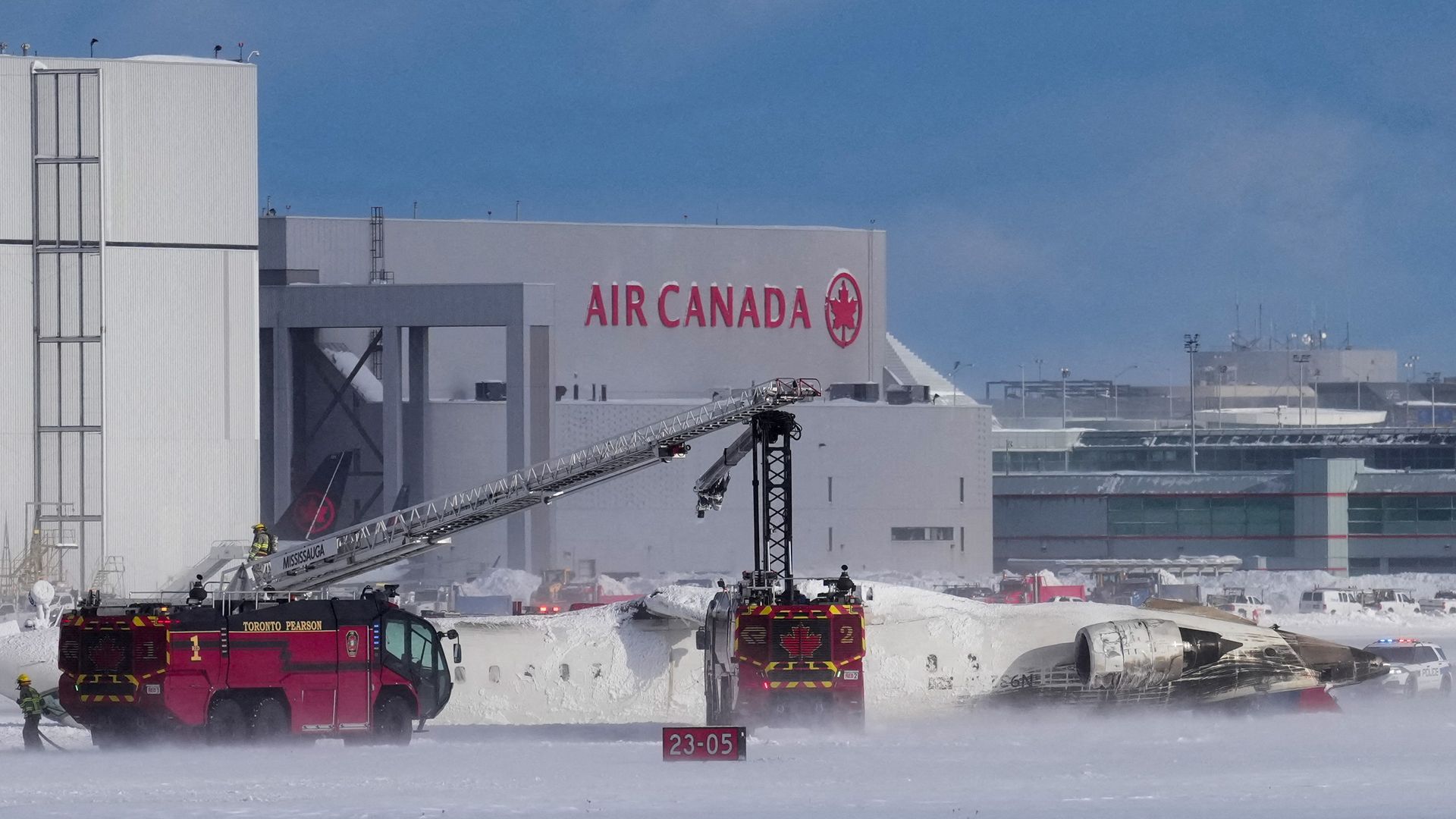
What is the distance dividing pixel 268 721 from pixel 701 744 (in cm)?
782

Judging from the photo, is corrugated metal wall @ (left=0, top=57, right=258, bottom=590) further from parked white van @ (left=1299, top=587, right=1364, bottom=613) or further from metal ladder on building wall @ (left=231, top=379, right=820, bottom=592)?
parked white van @ (left=1299, top=587, right=1364, bottom=613)

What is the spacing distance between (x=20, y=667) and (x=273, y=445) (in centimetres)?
5426

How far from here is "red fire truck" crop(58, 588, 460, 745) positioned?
33969 mm

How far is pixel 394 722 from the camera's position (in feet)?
117

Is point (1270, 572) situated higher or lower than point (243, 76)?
lower

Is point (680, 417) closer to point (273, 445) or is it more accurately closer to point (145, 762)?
point (145, 762)

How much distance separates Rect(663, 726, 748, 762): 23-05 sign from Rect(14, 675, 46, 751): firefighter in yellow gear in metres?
11.7

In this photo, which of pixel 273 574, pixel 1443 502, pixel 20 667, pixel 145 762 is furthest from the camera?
pixel 1443 502

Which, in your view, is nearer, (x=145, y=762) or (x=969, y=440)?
(x=145, y=762)

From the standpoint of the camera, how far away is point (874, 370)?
367 feet

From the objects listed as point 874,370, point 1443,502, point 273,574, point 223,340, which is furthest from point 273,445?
point 1443,502

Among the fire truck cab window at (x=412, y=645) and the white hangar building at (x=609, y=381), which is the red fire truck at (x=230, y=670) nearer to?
the fire truck cab window at (x=412, y=645)

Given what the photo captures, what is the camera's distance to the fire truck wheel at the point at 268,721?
113 ft

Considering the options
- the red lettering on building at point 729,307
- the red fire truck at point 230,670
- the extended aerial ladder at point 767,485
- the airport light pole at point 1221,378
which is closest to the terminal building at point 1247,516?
the red lettering on building at point 729,307
